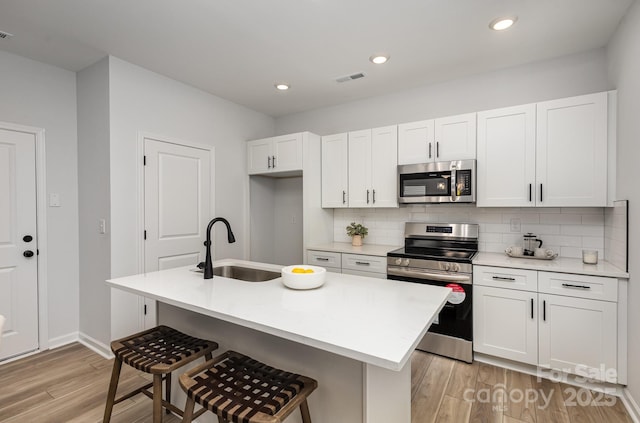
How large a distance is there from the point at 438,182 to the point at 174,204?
2.69 metres

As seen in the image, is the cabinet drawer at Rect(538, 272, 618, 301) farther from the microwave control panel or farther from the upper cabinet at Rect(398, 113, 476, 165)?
the upper cabinet at Rect(398, 113, 476, 165)

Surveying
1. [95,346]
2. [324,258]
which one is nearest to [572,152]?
[324,258]

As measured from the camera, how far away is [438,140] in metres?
3.08

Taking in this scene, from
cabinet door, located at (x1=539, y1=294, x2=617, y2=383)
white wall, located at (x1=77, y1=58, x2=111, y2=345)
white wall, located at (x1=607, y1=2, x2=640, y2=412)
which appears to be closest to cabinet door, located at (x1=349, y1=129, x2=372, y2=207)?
cabinet door, located at (x1=539, y1=294, x2=617, y2=383)

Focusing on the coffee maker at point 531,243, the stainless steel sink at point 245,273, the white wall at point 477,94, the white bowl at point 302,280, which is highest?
the white wall at point 477,94

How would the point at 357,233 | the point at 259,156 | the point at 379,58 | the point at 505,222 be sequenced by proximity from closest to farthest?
the point at 379,58, the point at 505,222, the point at 357,233, the point at 259,156

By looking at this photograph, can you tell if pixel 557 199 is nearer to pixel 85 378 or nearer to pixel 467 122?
pixel 467 122

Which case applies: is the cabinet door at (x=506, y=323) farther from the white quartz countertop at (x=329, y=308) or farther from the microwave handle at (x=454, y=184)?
the white quartz countertop at (x=329, y=308)

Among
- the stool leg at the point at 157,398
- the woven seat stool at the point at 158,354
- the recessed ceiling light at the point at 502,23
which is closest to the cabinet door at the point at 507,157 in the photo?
the recessed ceiling light at the point at 502,23

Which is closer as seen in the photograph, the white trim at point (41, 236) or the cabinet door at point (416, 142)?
the white trim at point (41, 236)

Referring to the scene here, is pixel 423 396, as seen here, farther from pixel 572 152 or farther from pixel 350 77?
pixel 350 77

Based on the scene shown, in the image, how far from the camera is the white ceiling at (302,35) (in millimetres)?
2141

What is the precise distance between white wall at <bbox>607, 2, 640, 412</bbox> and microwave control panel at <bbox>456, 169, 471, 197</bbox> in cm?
102

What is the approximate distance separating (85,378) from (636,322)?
392 cm
